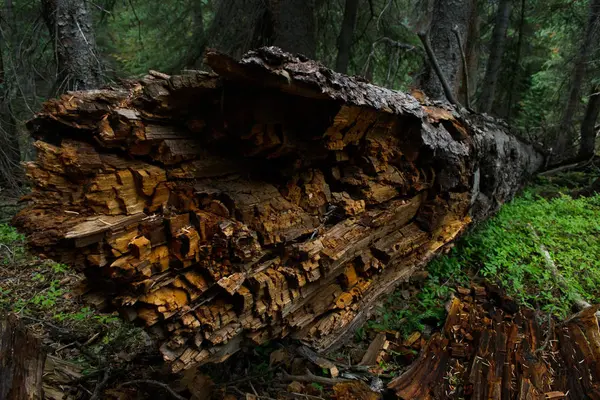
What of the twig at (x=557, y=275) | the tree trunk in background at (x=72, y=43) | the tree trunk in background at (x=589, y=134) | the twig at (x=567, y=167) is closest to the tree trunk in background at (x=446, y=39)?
the twig at (x=557, y=275)

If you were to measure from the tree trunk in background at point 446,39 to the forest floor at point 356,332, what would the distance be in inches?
93.3

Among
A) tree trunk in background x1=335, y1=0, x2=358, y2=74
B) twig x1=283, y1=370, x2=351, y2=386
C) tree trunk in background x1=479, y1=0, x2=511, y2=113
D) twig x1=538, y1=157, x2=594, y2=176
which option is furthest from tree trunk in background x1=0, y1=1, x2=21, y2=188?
twig x1=538, y1=157, x2=594, y2=176

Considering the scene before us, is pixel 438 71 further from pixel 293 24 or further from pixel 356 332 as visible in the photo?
pixel 356 332

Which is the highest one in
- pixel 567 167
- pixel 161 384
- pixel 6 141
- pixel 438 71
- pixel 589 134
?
pixel 438 71

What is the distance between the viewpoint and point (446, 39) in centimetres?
582

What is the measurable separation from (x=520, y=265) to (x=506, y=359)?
Answer: 1869 mm

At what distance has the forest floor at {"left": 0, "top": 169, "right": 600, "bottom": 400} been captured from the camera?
8.38ft

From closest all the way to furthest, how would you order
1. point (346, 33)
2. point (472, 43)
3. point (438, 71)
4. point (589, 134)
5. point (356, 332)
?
point (356, 332) → point (438, 71) → point (346, 33) → point (472, 43) → point (589, 134)

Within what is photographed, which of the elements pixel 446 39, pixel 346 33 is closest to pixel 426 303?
pixel 446 39

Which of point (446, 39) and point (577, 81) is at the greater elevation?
point (577, 81)

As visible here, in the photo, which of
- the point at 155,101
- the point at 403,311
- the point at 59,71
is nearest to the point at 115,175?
the point at 155,101

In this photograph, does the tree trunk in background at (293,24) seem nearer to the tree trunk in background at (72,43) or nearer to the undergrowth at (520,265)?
the tree trunk in background at (72,43)

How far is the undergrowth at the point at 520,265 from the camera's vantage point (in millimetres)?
3641

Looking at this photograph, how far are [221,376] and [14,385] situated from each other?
1.30m
